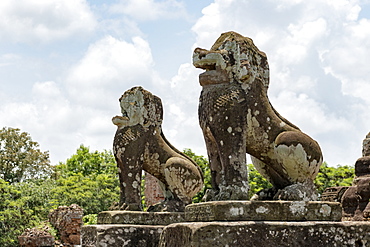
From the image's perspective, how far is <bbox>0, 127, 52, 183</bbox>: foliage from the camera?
3247 centimetres

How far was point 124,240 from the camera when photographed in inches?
316

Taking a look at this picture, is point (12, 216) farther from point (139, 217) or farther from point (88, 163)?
point (139, 217)

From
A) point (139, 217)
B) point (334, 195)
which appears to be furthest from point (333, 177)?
point (139, 217)

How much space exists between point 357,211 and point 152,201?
17.7 feet

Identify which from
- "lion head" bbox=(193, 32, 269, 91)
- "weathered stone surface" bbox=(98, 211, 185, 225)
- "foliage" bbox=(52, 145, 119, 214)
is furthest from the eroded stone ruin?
"foliage" bbox=(52, 145, 119, 214)

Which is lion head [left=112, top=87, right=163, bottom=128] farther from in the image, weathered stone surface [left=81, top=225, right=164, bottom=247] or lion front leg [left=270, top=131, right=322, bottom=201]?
lion front leg [left=270, top=131, right=322, bottom=201]

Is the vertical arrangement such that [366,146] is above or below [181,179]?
above

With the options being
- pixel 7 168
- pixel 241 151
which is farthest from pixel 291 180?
pixel 7 168

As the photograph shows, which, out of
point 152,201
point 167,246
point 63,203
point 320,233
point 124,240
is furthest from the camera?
point 63,203

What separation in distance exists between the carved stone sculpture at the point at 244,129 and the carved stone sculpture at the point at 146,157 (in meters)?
2.94

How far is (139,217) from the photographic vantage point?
8422 millimetres

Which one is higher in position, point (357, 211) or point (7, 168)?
point (7, 168)

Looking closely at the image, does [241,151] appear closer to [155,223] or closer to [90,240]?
[155,223]

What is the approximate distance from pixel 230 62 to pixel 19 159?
2906cm
